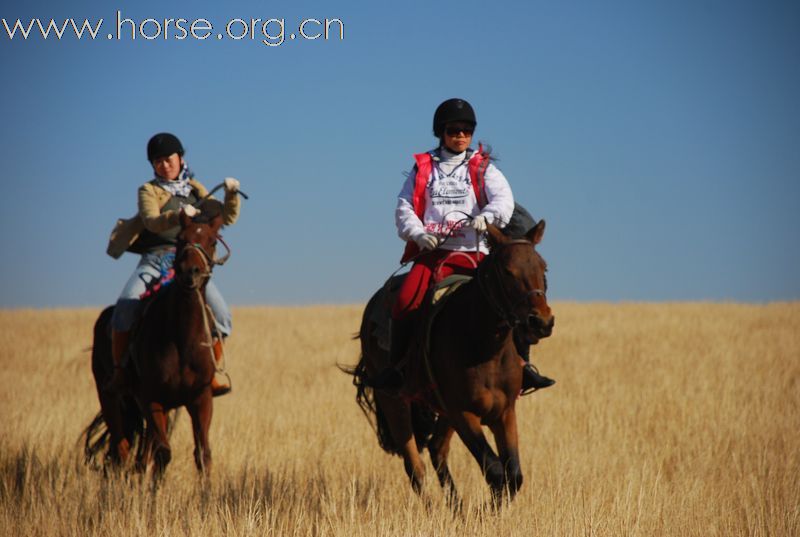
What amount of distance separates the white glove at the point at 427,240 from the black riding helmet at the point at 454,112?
2.99ft

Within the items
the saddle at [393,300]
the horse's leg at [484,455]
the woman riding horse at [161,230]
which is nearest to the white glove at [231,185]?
the woman riding horse at [161,230]

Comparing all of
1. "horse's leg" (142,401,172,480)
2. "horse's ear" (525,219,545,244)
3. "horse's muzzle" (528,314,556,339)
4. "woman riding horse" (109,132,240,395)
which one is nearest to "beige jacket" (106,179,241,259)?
"woman riding horse" (109,132,240,395)

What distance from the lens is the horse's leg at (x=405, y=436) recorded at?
7.43 m

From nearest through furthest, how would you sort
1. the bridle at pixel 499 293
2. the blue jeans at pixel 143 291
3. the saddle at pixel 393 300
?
1. the bridle at pixel 499 293
2. the saddle at pixel 393 300
3. the blue jeans at pixel 143 291

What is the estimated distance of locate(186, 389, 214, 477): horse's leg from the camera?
7.94 metres

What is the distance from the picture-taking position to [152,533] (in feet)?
20.0

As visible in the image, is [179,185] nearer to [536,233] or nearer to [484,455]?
[536,233]

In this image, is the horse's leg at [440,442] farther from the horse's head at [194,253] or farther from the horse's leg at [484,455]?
the horse's head at [194,253]

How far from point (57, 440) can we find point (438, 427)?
4952mm

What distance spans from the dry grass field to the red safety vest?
6.96 ft

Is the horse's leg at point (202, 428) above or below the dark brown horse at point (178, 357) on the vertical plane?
below

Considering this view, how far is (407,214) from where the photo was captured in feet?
23.0

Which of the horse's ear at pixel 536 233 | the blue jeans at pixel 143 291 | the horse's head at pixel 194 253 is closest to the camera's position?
the horse's ear at pixel 536 233

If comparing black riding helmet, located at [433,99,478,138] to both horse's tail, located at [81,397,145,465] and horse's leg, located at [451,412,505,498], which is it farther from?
horse's tail, located at [81,397,145,465]
